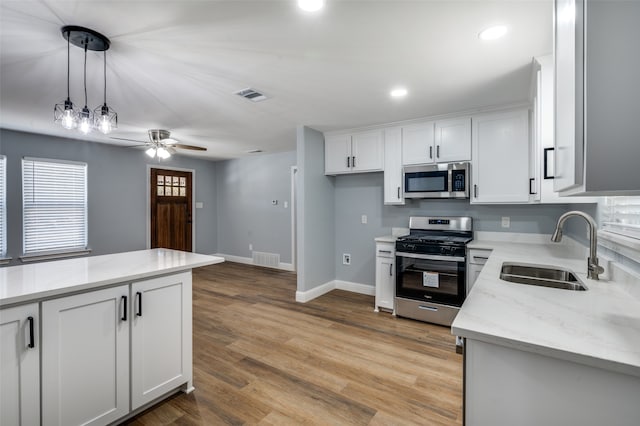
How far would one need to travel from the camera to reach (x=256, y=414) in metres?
1.90

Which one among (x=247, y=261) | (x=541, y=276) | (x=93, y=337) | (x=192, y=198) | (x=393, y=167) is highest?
(x=393, y=167)

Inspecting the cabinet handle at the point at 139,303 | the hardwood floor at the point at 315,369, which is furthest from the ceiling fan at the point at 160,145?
the cabinet handle at the point at 139,303

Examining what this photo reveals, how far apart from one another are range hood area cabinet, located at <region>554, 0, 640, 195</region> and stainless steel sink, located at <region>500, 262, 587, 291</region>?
104cm

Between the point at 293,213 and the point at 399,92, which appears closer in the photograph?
the point at 399,92

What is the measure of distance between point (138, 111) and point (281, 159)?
2973 millimetres

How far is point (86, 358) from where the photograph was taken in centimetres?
159

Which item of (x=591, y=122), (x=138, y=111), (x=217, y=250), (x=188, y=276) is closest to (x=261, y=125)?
(x=138, y=111)

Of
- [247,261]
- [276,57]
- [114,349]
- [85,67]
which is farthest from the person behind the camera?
[247,261]

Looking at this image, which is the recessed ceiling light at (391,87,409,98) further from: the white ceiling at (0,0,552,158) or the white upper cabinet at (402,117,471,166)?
the white upper cabinet at (402,117,471,166)

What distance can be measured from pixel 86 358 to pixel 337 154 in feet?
11.1

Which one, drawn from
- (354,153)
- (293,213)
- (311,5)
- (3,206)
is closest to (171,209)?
(3,206)

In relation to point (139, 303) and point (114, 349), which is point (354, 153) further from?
point (114, 349)

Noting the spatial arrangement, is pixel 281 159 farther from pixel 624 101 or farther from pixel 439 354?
pixel 624 101

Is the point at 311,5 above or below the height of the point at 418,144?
above
